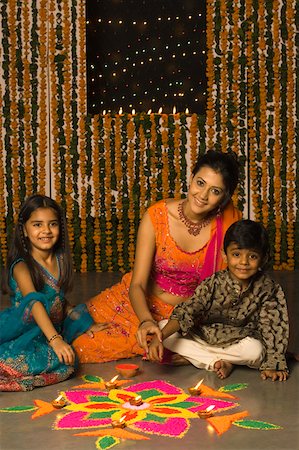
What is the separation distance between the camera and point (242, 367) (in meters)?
3.90

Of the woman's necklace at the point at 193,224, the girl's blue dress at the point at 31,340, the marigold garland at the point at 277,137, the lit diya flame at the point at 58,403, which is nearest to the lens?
the lit diya flame at the point at 58,403

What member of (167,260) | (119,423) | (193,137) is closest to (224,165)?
(167,260)

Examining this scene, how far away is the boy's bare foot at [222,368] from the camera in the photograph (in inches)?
146

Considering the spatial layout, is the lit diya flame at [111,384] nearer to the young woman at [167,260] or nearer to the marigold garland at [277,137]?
the young woman at [167,260]

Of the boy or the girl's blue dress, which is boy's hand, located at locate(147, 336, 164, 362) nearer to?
the boy

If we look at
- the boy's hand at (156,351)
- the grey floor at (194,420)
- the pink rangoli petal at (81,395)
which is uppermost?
the boy's hand at (156,351)

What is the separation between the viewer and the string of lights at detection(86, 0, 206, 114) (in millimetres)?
6863

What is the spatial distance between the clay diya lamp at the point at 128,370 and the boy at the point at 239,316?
21 cm

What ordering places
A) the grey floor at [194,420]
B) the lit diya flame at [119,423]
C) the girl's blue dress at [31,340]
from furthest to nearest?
the girl's blue dress at [31,340]
the lit diya flame at [119,423]
the grey floor at [194,420]

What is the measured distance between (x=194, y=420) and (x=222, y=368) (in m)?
0.62

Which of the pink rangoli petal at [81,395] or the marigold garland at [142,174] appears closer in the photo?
the pink rangoli petal at [81,395]

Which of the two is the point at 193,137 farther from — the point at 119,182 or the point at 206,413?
the point at 206,413

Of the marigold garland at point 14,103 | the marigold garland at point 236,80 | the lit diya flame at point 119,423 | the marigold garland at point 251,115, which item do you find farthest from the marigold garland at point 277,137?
the lit diya flame at point 119,423

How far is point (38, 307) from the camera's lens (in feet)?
12.1
